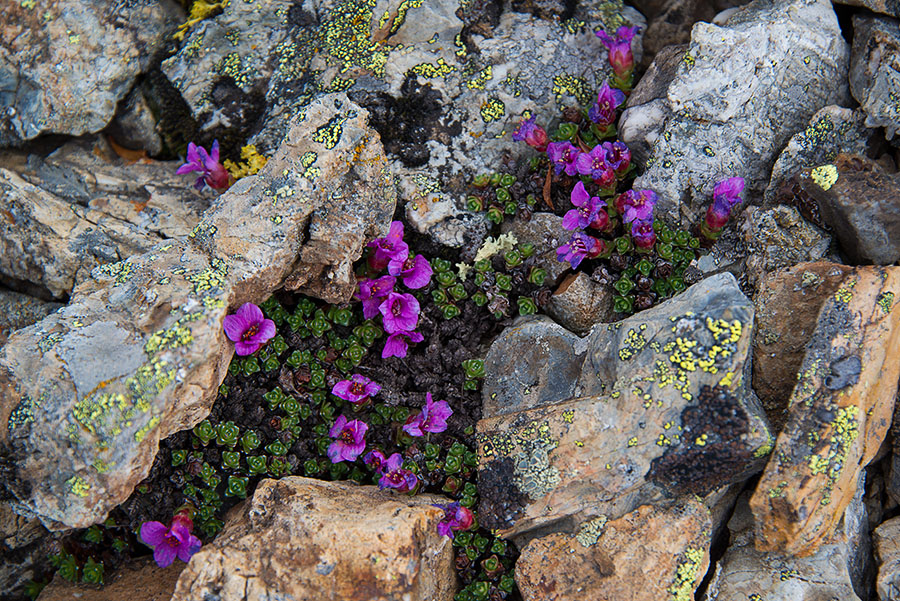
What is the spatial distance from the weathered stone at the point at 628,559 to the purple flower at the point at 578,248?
70.3 inches

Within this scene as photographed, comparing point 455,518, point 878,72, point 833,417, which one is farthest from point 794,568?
point 878,72

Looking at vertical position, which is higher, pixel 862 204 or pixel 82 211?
pixel 862 204

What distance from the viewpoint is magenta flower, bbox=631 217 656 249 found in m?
4.91

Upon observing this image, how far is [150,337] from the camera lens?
12.8 feet

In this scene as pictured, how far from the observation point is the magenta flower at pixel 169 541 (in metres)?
4.42

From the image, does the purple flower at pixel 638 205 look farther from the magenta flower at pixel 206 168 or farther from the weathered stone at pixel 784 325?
the magenta flower at pixel 206 168

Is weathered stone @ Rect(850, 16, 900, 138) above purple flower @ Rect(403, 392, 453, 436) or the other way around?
above

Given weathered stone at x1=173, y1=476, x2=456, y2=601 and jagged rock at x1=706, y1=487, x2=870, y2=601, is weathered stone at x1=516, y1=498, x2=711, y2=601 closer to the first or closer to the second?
jagged rock at x1=706, y1=487, x2=870, y2=601

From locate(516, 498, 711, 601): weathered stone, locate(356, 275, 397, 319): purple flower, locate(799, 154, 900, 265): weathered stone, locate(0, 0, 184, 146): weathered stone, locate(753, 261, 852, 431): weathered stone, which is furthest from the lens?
locate(0, 0, 184, 146): weathered stone

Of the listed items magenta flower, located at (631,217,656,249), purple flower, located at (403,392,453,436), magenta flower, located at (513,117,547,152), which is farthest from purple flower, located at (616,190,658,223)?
purple flower, located at (403,392,453,436)

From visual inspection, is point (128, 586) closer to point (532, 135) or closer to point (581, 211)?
point (581, 211)

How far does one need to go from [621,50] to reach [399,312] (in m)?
2.74

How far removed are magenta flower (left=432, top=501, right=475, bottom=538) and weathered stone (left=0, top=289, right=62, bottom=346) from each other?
3.34 meters

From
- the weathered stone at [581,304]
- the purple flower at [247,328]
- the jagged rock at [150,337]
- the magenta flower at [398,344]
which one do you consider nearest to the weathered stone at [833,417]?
the weathered stone at [581,304]
